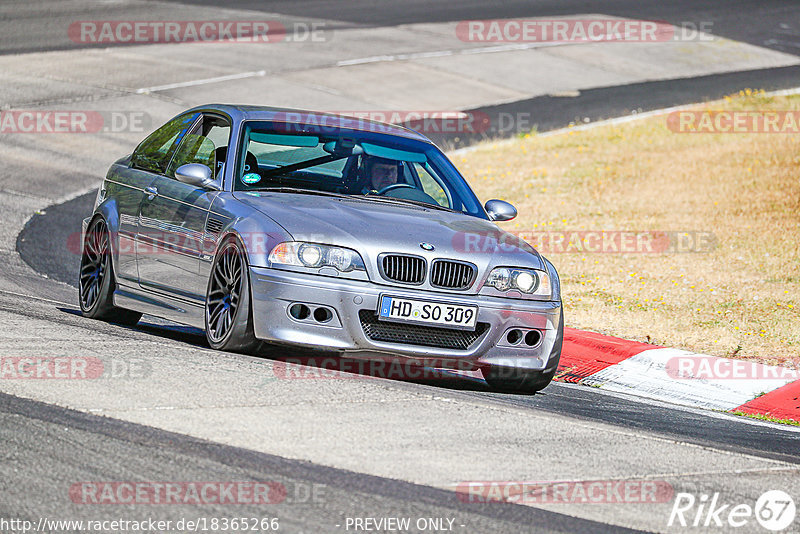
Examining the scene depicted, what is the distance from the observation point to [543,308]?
7.45 metres

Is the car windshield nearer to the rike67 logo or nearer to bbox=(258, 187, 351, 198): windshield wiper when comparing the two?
bbox=(258, 187, 351, 198): windshield wiper

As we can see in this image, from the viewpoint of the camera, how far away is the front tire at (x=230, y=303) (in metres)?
7.05

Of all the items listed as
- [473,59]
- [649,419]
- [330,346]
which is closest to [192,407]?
[330,346]

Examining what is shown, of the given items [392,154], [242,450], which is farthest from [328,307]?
[392,154]

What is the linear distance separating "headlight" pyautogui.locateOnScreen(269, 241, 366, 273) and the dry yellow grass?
4.27m

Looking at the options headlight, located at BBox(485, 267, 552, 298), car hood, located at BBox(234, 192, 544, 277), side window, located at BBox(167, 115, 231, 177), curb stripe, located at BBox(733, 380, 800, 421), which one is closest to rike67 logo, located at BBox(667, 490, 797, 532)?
headlight, located at BBox(485, 267, 552, 298)

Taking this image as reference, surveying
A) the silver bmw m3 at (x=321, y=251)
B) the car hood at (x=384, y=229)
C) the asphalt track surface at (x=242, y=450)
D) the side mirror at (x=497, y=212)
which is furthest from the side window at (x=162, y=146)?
the side mirror at (x=497, y=212)

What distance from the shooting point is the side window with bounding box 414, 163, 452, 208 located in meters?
8.53

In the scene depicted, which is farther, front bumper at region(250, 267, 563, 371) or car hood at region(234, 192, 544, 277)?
car hood at region(234, 192, 544, 277)

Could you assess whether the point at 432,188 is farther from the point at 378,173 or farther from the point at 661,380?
the point at 661,380

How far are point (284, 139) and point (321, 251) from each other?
1435mm

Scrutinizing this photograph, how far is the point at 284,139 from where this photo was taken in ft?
26.8

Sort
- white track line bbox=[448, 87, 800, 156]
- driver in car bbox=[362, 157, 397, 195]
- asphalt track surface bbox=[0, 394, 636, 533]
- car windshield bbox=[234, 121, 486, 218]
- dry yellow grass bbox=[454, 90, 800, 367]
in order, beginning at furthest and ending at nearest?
1. white track line bbox=[448, 87, 800, 156]
2. dry yellow grass bbox=[454, 90, 800, 367]
3. driver in car bbox=[362, 157, 397, 195]
4. car windshield bbox=[234, 121, 486, 218]
5. asphalt track surface bbox=[0, 394, 636, 533]

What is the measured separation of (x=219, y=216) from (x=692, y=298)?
6.19m
